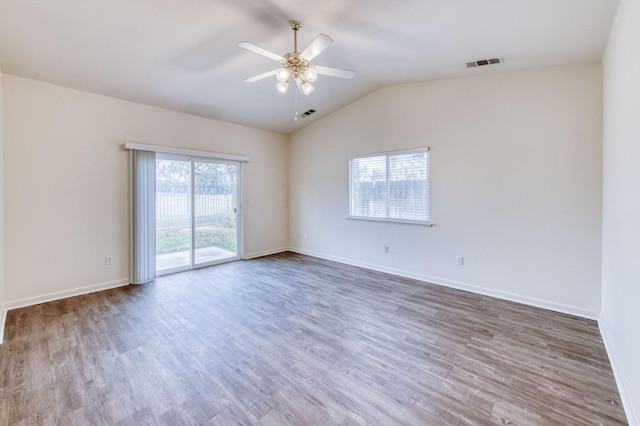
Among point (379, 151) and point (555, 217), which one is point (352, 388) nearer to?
point (555, 217)

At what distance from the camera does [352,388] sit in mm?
2014

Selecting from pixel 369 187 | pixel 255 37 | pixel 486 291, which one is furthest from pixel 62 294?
pixel 486 291

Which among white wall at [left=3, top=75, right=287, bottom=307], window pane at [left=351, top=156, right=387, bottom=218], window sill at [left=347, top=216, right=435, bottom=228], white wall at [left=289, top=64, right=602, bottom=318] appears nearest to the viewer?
white wall at [left=289, top=64, right=602, bottom=318]

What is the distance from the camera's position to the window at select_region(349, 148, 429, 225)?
444cm

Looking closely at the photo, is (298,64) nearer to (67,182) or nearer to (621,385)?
(67,182)

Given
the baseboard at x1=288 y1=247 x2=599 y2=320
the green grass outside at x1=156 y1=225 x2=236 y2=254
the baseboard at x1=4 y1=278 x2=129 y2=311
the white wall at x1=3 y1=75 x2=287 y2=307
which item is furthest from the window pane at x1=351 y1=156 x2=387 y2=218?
the baseboard at x1=4 y1=278 x2=129 y2=311

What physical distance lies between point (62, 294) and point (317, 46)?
4.38 m

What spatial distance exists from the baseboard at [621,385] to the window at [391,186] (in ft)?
7.44

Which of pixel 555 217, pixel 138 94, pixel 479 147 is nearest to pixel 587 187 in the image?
pixel 555 217

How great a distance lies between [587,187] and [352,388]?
11.0 ft

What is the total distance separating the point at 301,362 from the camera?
2322 mm

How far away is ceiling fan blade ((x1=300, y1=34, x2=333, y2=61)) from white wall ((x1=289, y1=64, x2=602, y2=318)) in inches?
95.8

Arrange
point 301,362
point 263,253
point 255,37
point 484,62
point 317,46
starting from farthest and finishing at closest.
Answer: point 263,253
point 484,62
point 255,37
point 317,46
point 301,362

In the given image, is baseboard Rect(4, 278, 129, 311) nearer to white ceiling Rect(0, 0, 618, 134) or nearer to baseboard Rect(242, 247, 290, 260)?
baseboard Rect(242, 247, 290, 260)
